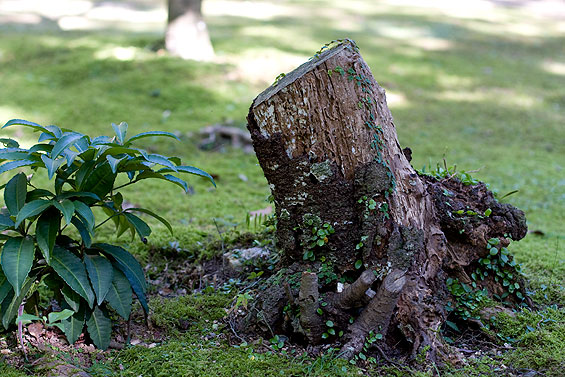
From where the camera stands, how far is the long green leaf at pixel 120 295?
9.62ft

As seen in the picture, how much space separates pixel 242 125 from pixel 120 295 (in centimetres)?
502

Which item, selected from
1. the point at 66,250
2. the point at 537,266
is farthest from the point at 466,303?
the point at 66,250

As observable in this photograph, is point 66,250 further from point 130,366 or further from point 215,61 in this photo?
point 215,61

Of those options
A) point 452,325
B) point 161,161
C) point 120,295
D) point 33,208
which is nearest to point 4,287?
point 33,208

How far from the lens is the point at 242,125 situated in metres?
7.76

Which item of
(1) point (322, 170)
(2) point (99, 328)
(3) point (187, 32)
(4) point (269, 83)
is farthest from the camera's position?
(3) point (187, 32)

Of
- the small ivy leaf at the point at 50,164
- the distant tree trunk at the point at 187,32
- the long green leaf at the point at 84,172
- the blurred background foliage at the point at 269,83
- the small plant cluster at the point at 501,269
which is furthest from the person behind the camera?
the distant tree trunk at the point at 187,32

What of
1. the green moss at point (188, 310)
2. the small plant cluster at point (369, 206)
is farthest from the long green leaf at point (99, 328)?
the small plant cluster at point (369, 206)

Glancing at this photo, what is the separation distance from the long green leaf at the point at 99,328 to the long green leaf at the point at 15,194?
673 mm

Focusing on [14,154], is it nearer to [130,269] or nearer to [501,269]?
[130,269]

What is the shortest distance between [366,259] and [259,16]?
14.5 m

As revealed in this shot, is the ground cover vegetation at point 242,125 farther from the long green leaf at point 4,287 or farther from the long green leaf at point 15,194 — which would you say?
the long green leaf at point 15,194

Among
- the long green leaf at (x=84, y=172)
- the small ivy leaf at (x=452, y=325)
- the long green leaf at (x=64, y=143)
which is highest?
the long green leaf at (x=64, y=143)

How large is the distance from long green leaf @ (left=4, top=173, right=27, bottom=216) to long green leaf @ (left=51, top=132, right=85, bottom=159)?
0.29 m
